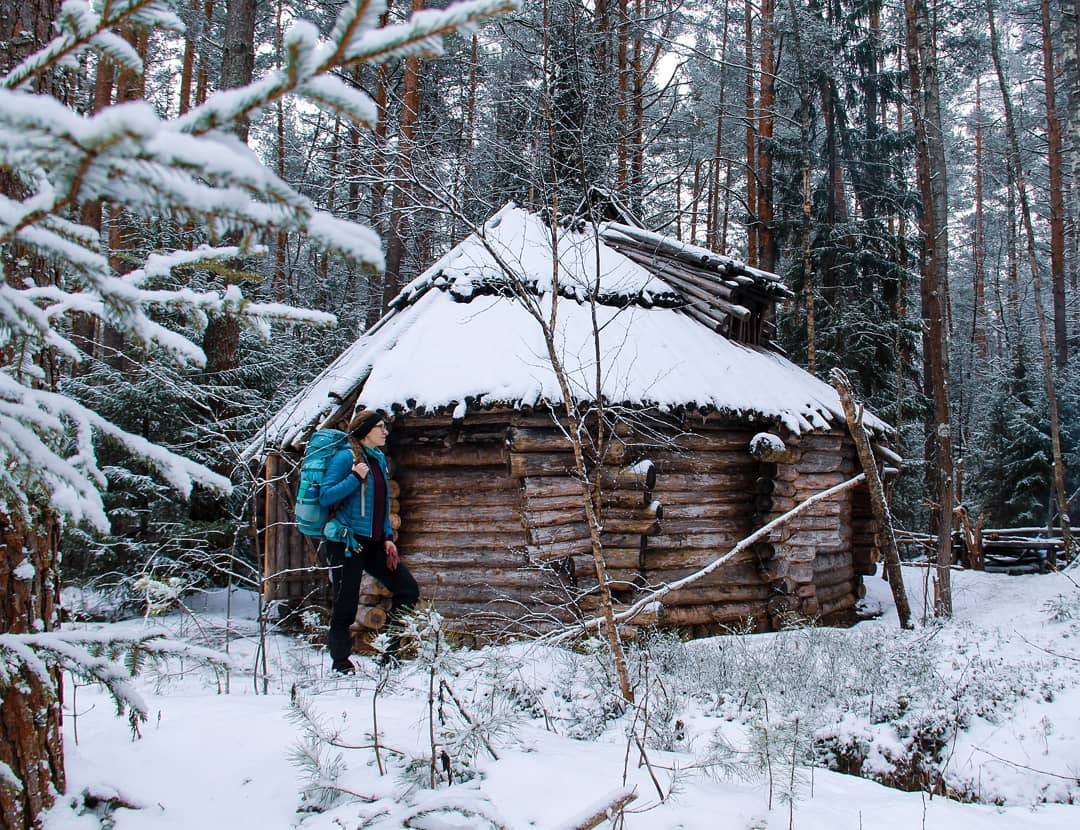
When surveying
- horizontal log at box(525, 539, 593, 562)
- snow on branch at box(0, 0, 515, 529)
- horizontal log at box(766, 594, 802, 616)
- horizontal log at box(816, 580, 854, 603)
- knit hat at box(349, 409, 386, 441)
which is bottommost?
horizontal log at box(816, 580, 854, 603)

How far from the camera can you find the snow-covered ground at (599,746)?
2.21 metres

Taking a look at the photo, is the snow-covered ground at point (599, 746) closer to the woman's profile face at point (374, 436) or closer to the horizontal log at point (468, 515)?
the woman's profile face at point (374, 436)

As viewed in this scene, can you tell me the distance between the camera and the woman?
5055 mm

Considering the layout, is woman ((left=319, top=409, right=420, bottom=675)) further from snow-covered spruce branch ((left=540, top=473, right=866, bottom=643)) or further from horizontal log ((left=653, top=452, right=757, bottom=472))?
horizontal log ((left=653, top=452, right=757, bottom=472))

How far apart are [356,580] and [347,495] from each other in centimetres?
66

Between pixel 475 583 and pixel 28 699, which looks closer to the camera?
pixel 28 699

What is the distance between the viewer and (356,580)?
5148mm

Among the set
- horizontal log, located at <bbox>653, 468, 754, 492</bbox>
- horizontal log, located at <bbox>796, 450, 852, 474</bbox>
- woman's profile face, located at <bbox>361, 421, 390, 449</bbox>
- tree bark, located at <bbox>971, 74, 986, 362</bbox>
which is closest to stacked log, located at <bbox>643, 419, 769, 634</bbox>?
horizontal log, located at <bbox>653, 468, 754, 492</bbox>

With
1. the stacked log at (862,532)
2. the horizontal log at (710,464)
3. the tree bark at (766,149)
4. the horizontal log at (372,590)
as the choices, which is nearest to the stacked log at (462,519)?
the horizontal log at (372,590)

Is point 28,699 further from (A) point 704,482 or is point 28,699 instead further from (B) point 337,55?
(A) point 704,482

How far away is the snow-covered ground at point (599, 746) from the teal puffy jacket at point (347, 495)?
1075mm

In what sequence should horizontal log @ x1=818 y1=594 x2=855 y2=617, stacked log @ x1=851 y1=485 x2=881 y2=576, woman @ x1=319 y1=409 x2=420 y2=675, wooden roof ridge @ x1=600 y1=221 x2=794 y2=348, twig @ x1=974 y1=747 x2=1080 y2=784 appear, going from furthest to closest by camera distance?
stacked log @ x1=851 y1=485 x2=881 y2=576 < wooden roof ridge @ x1=600 y1=221 x2=794 y2=348 < horizontal log @ x1=818 y1=594 x2=855 y2=617 < woman @ x1=319 y1=409 x2=420 y2=675 < twig @ x1=974 y1=747 x2=1080 y2=784

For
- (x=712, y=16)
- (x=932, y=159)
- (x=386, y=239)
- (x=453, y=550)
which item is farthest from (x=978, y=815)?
(x=712, y=16)

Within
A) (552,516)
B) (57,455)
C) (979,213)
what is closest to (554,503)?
(552,516)
